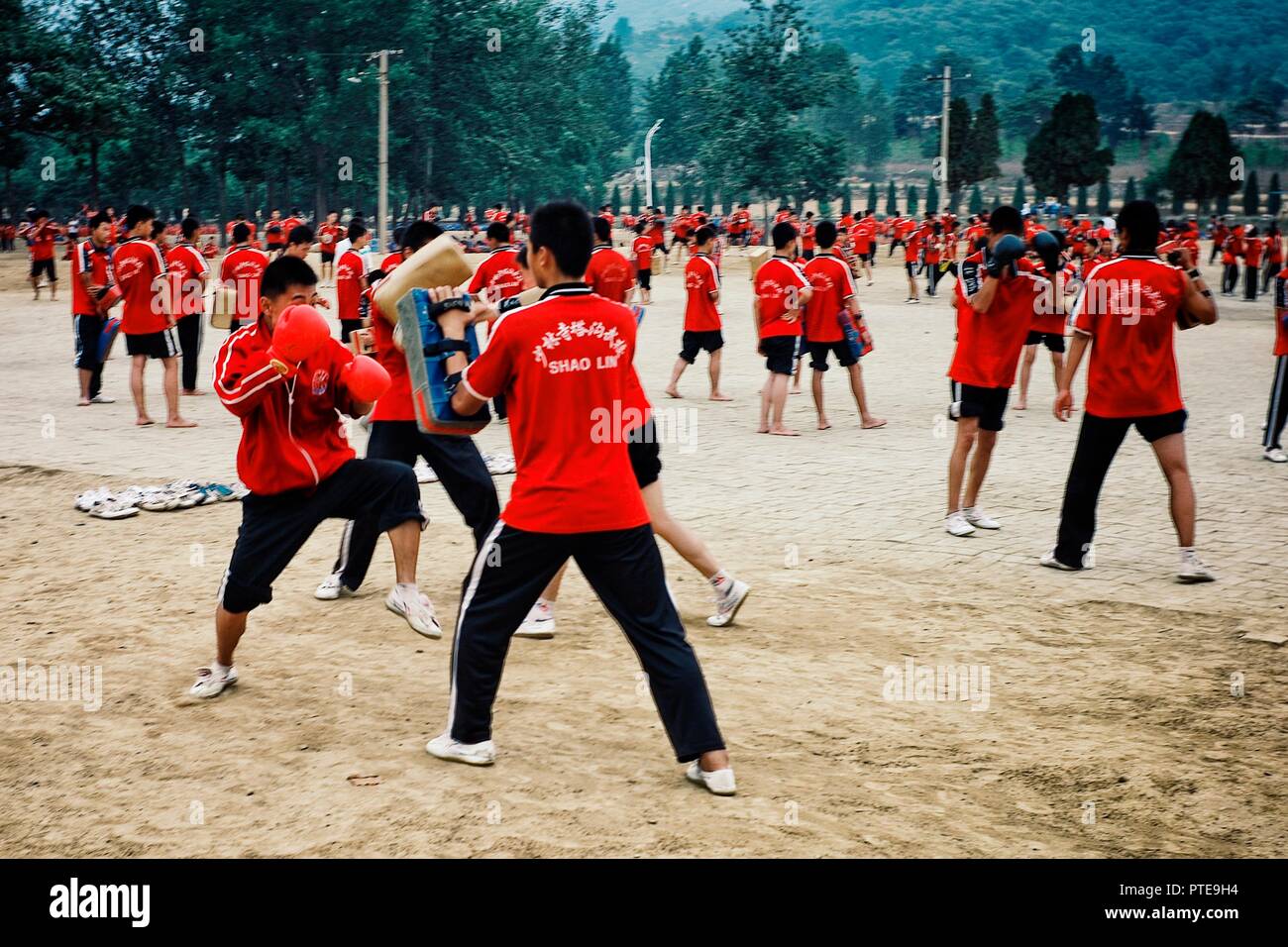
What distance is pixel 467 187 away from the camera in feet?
245

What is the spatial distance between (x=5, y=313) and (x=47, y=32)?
2414 cm

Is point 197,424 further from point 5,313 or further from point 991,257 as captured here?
point 5,313

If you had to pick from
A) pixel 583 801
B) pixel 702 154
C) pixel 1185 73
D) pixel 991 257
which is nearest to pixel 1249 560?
pixel 991 257

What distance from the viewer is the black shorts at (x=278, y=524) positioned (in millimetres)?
5594

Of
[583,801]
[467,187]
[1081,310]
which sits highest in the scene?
[467,187]

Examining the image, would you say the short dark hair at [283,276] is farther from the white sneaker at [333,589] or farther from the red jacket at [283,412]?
the white sneaker at [333,589]

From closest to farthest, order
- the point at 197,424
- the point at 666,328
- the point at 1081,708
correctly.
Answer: the point at 1081,708 < the point at 197,424 < the point at 666,328

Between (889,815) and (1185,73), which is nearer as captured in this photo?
(889,815)

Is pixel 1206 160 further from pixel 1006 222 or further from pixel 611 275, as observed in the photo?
pixel 1006 222

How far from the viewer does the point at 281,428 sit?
18.4 feet

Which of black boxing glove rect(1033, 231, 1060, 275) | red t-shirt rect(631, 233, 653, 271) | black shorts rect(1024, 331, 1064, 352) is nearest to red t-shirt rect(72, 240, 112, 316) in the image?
black boxing glove rect(1033, 231, 1060, 275)

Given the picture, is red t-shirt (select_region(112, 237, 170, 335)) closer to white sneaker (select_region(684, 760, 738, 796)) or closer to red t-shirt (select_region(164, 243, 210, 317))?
red t-shirt (select_region(164, 243, 210, 317))

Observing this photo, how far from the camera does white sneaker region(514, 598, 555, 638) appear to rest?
6609 millimetres

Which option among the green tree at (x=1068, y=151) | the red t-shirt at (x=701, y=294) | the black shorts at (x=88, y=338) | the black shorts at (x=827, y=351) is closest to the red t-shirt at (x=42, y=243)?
the black shorts at (x=88, y=338)
